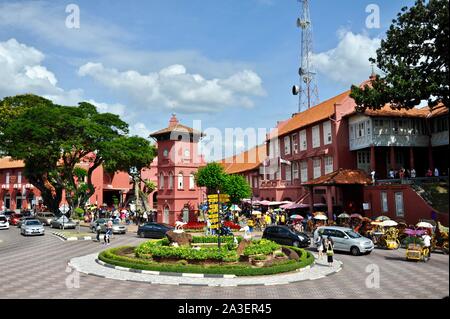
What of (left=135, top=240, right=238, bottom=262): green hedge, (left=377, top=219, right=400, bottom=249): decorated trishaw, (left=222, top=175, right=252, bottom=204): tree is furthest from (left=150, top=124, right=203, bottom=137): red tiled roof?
(left=135, top=240, right=238, bottom=262): green hedge

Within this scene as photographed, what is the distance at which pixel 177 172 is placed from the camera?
46656mm

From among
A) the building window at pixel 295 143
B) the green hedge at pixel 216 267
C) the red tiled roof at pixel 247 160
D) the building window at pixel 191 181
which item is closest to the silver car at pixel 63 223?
the building window at pixel 191 181

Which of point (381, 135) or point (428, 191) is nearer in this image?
point (428, 191)

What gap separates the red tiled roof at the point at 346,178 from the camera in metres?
34.6

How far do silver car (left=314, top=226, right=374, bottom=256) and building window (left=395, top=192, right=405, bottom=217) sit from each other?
8561 millimetres

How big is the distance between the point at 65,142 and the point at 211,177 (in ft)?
59.0

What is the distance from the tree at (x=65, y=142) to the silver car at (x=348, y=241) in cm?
3071

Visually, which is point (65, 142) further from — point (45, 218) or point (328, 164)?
point (328, 164)

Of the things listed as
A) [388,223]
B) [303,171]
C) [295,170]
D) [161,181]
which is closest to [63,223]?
[161,181]

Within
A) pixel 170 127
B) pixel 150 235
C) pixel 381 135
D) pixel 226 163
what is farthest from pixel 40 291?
pixel 226 163

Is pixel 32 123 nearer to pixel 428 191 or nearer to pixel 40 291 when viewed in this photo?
pixel 40 291

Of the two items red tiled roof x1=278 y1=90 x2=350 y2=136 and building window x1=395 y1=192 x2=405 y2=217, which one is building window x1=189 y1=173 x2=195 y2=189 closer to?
red tiled roof x1=278 y1=90 x2=350 y2=136

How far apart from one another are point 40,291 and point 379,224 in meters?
21.7
